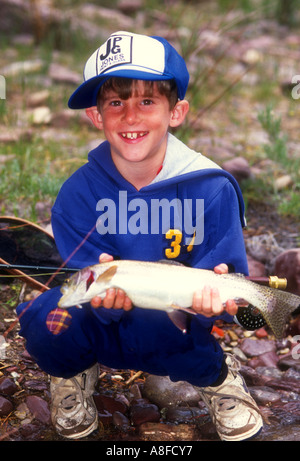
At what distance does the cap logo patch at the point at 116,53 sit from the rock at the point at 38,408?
61.8 inches

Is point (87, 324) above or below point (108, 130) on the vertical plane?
below

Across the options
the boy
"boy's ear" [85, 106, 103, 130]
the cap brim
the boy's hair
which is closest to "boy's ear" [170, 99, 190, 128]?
the boy

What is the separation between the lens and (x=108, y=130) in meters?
2.85

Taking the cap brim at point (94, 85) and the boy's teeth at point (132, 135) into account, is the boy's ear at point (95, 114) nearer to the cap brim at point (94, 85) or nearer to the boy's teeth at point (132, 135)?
the cap brim at point (94, 85)

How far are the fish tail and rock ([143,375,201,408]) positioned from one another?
737 millimetres

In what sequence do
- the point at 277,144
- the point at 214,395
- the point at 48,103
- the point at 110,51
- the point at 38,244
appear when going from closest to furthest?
the point at 110,51 < the point at 214,395 < the point at 38,244 < the point at 277,144 < the point at 48,103

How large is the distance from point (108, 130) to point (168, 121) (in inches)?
11.9

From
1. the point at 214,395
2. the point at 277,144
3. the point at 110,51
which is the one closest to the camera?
the point at 110,51

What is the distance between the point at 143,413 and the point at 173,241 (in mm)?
860

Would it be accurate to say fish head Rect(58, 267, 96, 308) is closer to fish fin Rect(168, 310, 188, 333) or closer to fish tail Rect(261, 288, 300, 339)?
fish fin Rect(168, 310, 188, 333)

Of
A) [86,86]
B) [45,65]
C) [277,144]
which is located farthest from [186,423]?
[45,65]

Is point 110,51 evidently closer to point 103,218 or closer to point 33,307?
point 103,218

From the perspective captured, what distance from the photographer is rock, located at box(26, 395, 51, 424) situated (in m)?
2.93

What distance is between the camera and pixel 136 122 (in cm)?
279
